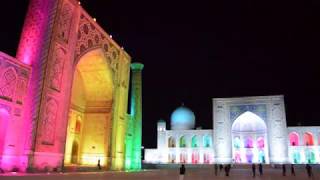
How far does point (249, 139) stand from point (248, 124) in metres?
1.71

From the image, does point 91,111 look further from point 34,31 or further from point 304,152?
point 304,152

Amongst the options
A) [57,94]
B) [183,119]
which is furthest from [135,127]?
[183,119]

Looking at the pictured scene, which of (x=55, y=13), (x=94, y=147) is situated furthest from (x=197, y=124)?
(x=55, y=13)

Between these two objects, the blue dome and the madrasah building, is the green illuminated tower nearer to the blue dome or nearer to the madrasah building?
the madrasah building

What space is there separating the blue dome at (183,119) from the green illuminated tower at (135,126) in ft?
55.9

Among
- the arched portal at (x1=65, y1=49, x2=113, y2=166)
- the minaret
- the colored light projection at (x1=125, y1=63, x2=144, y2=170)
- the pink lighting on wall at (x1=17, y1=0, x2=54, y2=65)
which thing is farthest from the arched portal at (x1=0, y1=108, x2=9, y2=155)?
the minaret

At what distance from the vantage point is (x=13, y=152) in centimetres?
1275

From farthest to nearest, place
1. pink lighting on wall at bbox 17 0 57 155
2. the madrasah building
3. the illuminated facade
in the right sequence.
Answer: the madrasah building → pink lighting on wall at bbox 17 0 57 155 → the illuminated facade

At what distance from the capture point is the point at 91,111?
2162 centimetres

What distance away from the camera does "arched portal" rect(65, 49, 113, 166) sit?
20.2 metres

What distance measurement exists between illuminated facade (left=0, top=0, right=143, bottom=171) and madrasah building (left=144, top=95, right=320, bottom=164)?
17.1 meters

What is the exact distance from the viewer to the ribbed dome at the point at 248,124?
36.0 metres

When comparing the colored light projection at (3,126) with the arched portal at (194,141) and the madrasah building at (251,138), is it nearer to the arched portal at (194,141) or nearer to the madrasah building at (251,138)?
the madrasah building at (251,138)

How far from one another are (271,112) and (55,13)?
26.2m
